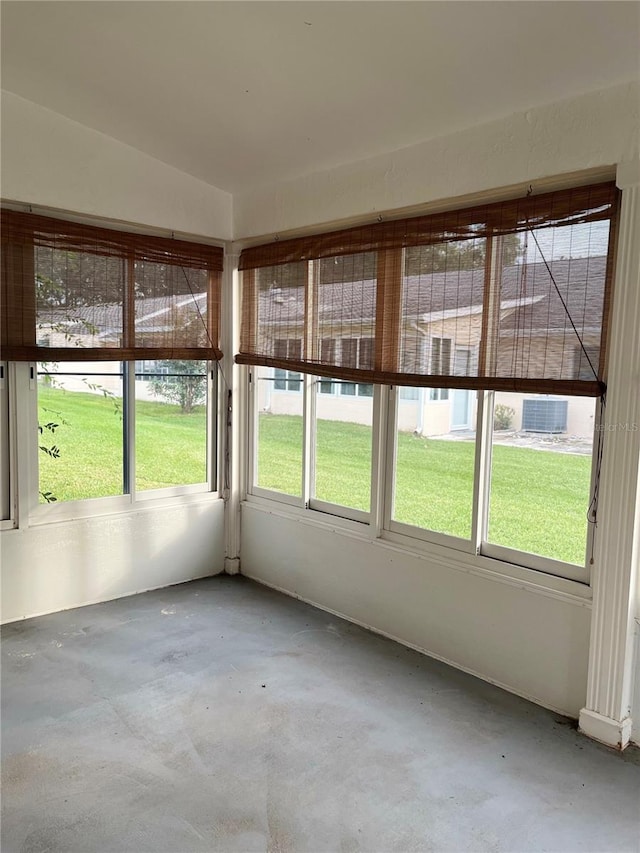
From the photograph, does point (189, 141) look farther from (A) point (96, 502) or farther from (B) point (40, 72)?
(A) point (96, 502)

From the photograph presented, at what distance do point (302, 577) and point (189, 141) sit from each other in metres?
2.77

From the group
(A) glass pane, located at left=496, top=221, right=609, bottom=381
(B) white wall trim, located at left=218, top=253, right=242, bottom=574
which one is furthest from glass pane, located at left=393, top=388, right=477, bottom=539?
(B) white wall trim, located at left=218, top=253, right=242, bottom=574

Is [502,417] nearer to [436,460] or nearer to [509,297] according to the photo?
[436,460]

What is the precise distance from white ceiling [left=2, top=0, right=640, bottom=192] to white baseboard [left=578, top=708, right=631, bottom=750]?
2.57 m

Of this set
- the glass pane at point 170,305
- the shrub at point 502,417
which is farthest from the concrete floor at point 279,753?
the glass pane at point 170,305

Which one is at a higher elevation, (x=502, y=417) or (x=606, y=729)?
(x=502, y=417)

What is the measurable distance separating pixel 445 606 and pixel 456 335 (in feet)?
4.62

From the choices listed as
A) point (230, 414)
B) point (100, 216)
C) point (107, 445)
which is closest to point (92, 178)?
point (100, 216)

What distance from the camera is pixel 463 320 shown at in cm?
313

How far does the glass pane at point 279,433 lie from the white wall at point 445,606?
268mm

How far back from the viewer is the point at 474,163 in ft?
9.83

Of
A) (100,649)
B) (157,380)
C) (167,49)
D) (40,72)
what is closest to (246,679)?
(100,649)

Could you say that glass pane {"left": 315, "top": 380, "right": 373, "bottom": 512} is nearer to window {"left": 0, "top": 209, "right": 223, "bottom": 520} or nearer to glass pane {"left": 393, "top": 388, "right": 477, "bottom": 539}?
glass pane {"left": 393, "top": 388, "right": 477, "bottom": 539}

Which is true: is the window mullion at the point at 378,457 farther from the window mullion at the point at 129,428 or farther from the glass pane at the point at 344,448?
the window mullion at the point at 129,428
